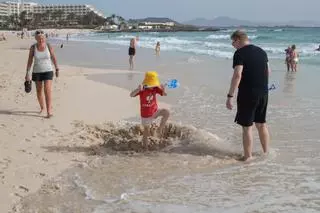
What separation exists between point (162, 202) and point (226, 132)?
3302mm

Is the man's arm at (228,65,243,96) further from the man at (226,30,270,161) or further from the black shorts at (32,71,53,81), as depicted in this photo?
the black shorts at (32,71,53,81)

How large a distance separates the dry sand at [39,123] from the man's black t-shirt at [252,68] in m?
2.23

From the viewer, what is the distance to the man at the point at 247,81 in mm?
5801

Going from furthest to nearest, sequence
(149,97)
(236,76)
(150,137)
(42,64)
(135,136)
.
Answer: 1. (42,64)
2. (135,136)
3. (150,137)
4. (149,97)
5. (236,76)

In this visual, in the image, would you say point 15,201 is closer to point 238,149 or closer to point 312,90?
point 238,149

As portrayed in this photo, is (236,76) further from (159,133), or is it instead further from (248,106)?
(159,133)

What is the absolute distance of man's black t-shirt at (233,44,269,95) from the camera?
229 inches

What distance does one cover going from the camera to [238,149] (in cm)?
661

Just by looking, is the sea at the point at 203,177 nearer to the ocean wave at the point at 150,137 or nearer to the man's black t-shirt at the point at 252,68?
the ocean wave at the point at 150,137

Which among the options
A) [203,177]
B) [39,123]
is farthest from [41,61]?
[203,177]

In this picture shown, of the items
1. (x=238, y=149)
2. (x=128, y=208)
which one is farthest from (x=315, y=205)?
(x=238, y=149)

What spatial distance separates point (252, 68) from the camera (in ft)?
19.1

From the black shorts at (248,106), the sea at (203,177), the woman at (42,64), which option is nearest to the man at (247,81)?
the black shorts at (248,106)

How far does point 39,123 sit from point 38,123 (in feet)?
0.05
